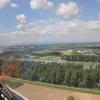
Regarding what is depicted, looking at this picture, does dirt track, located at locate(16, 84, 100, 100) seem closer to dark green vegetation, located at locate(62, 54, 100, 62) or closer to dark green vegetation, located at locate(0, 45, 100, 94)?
dark green vegetation, located at locate(0, 45, 100, 94)

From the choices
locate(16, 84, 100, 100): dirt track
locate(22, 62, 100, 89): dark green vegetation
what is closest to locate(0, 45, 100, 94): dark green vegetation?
locate(22, 62, 100, 89): dark green vegetation

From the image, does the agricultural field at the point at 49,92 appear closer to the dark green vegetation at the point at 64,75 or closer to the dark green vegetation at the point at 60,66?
the dark green vegetation at the point at 60,66

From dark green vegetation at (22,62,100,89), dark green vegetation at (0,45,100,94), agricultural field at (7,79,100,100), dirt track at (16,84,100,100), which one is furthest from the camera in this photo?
dark green vegetation at (22,62,100,89)

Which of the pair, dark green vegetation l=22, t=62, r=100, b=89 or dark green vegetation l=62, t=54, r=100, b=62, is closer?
dark green vegetation l=22, t=62, r=100, b=89

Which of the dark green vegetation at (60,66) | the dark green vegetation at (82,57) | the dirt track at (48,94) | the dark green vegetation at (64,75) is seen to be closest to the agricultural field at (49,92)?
the dirt track at (48,94)

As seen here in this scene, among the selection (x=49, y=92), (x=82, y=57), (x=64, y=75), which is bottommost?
(x=49, y=92)

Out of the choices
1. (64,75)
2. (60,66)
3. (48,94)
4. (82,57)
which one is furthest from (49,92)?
(82,57)

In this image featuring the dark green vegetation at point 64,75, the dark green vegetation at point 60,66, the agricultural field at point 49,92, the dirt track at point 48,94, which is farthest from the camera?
the dark green vegetation at point 64,75

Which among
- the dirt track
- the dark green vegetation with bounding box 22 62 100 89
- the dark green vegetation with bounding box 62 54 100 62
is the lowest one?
the dirt track

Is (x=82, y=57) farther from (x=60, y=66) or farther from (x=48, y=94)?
(x=48, y=94)

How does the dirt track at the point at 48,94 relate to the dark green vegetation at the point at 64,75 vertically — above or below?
below

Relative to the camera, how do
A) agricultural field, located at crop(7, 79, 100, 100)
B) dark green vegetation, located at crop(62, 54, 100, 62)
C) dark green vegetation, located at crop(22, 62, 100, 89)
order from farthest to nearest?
dark green vegetation, located at crop(62, 54, 100, 62)
dark green vegetation, located at crop(22, 62, 100, 89)
agricultural field, located at crop(7, 79, 100, 100)
